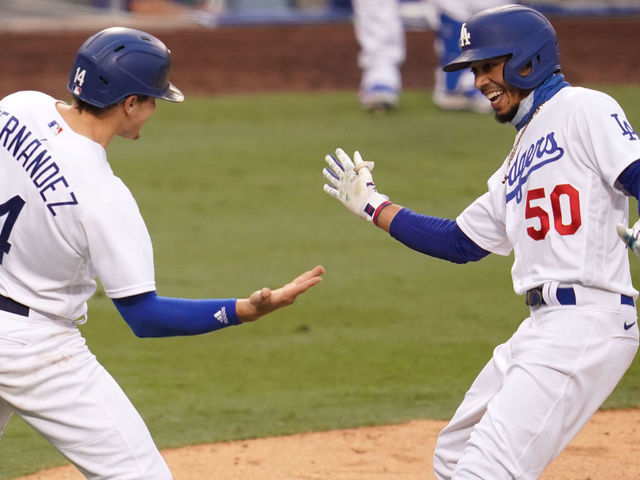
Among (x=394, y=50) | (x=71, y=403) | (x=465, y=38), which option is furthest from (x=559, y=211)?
(x=394, y=50)

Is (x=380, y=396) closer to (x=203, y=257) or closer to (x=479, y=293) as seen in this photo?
(x=479, y=293)

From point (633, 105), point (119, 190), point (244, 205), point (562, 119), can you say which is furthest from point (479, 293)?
point (633, 105)

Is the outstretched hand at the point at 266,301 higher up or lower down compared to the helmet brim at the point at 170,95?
lower down

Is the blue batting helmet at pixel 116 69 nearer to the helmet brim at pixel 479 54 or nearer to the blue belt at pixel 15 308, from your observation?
the blue belt at pixel 15 308

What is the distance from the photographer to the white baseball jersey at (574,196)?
349cm

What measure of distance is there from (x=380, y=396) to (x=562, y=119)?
3021mm

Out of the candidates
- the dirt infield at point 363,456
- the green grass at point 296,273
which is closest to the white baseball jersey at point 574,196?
the dirt infield at point 363,456

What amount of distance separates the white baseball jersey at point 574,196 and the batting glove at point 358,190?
73cm

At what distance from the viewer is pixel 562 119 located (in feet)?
11.9

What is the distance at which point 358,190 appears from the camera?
14.1 feet

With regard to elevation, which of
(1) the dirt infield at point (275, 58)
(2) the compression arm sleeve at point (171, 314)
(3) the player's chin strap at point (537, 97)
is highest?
(3) the player's chin strap at point (537, 97)

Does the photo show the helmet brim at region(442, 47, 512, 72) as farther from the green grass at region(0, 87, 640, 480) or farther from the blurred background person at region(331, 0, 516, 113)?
the blurred background person at region(331, 0, 516, 113)

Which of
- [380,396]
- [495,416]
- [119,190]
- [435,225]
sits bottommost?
[380,396]

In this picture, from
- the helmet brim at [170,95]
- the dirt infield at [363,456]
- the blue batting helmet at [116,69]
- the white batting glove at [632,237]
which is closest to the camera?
the white batting glove at [632,237]
